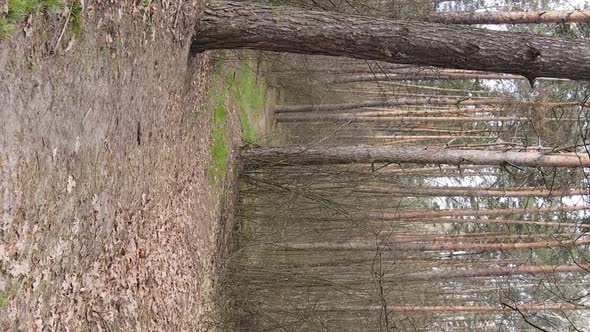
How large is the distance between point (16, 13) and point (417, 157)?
5494 millimetres

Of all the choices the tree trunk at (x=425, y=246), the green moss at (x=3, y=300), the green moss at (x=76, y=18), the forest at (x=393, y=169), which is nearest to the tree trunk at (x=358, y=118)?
the forest at (x=393, y=169)

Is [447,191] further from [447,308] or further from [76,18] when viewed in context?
[76,18]

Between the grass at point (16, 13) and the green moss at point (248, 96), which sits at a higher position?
the grass at point (16, 13)

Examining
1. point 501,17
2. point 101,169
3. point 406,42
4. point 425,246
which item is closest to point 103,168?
point 101,169

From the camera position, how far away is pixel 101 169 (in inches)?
176

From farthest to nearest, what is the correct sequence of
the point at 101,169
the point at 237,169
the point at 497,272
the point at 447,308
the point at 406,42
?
the point at 447,308, the point at 497,272, the point at 237,169, the point at 406,42, the point at 101,169

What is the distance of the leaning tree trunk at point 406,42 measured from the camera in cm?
473

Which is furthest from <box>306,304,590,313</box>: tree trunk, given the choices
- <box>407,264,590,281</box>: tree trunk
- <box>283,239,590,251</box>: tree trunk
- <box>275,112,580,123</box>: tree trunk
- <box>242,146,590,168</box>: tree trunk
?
<box>275,112,580,123</box>: tree trunk

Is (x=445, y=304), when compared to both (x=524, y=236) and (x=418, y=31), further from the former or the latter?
(x=418, y=31)

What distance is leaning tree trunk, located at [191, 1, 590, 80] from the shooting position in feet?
15.5

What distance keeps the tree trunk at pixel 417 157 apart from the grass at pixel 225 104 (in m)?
0.87

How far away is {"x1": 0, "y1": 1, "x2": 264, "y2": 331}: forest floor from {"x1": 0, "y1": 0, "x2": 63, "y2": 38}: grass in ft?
0.15

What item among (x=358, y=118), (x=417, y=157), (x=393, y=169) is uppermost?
(x=417, y=157)

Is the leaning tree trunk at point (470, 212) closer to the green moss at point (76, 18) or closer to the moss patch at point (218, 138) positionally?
the moss patch at point (218, 138)
